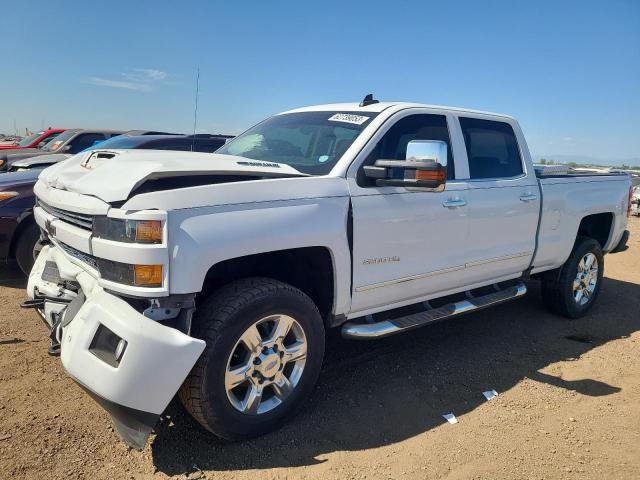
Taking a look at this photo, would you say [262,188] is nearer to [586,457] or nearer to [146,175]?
[146,175]

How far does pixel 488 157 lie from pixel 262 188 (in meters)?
2.40

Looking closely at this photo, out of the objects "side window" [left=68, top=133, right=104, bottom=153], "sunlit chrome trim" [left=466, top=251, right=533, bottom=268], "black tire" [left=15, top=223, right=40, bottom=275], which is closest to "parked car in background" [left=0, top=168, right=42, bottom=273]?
"black tire" [left=15, top=223, right=40, bottom=275]

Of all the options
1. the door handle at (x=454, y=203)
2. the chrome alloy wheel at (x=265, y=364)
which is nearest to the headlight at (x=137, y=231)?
the chrome alloy wheel at (x=265, y=364)

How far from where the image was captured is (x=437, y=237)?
12.0 feet

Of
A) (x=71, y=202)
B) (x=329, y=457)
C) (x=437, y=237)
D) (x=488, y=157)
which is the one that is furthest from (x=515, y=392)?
(x=71, y=202)

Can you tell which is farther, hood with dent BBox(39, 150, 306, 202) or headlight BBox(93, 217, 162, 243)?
hood with dent BBox(39, 150, 306, 202)

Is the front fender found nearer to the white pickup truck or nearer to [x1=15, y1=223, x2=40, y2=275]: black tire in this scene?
the white pickup truck

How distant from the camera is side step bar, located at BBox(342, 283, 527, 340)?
3303mm

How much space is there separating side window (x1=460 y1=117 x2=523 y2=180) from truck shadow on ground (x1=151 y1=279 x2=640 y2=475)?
1.51m

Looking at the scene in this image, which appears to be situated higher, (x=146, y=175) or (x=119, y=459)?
(x=146, y=175)

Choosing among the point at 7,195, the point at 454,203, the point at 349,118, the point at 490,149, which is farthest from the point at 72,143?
the point at 454,203

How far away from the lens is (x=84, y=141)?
10.5 m

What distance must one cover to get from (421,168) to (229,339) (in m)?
1.47

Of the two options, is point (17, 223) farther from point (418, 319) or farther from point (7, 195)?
point (418, 319)
